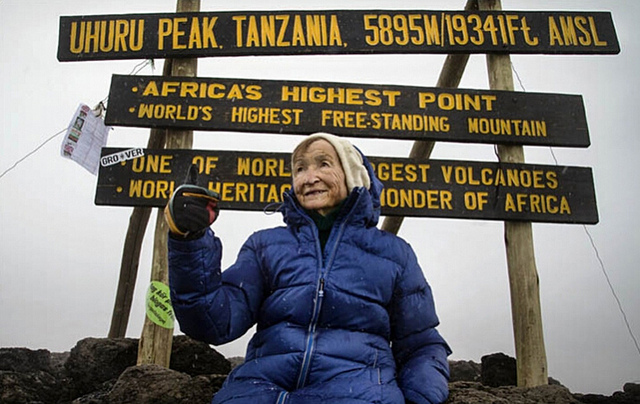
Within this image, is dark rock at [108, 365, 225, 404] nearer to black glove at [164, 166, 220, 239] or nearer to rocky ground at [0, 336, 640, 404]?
rocky ground at [0, 336, 640, 404]

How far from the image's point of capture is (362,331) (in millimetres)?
2158

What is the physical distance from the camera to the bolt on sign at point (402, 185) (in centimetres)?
439

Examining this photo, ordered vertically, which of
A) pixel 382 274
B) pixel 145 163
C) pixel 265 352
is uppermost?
pixel 145 163

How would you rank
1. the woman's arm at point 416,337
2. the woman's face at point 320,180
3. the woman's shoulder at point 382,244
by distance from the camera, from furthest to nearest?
1. the woman's face at point 320,180
2. the woman's shoulder at point 382,244
3. the woman's arm at point 416,337

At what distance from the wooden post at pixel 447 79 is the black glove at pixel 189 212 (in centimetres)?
349

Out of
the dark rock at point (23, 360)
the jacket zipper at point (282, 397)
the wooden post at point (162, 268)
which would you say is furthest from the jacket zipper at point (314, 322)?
the dark rock at point (23, 360)

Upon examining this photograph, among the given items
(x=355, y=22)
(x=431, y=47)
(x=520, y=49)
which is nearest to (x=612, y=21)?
(x=520, y=49)

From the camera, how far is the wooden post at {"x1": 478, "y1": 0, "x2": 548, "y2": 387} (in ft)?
13.9

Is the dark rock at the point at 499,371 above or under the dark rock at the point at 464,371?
under

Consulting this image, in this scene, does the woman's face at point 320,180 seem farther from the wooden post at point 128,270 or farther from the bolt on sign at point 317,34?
the wooden post at point 128,270

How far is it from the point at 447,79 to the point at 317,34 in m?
1.37

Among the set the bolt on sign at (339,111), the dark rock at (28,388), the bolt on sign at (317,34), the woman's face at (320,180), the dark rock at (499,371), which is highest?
the bolt on sign at (317,34)

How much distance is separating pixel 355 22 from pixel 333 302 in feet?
11.3

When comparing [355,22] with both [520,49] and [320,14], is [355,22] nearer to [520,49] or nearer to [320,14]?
[320,14]
